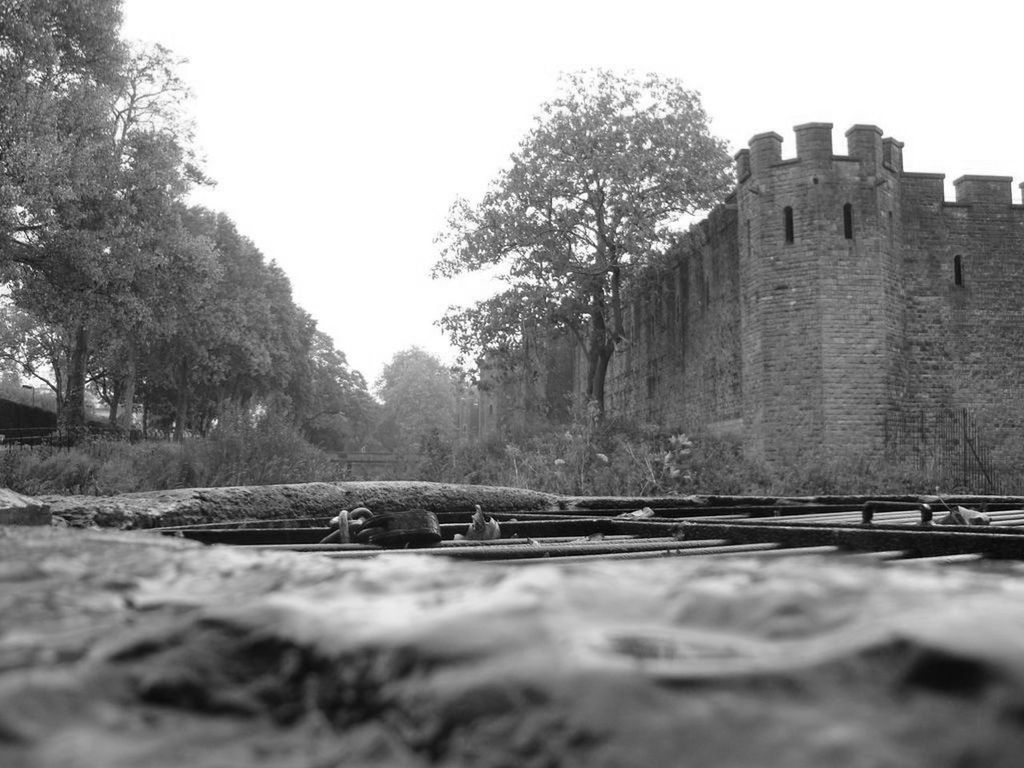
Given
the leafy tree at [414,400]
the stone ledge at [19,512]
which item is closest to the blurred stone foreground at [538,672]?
the stone ledge at [19,512]

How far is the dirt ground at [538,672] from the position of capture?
1.06 feet

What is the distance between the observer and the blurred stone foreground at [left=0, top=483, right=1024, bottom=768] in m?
0.32

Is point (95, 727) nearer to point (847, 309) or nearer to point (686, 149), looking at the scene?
point (847, 309)

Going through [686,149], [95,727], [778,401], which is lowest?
[95,727]

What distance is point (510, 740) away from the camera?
1.11ft

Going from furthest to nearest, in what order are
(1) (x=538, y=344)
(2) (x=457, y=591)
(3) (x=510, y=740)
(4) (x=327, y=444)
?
(4) (x=327, y=444)
(1) (x=538, y=344)
(2) (x=457, y=591)
(3) (x=510, y=740)

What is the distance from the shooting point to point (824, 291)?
1919 cm

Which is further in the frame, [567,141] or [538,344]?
[538,344]

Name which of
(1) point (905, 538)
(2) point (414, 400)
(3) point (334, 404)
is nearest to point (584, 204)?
(1) point (905, 538)

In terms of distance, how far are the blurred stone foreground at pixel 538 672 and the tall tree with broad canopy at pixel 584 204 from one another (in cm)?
2392

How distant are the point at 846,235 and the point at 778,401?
3937 mm

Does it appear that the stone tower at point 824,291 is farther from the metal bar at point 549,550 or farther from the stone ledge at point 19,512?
the stone ledge at point 19,512

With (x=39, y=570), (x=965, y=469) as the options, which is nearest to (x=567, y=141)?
(x=965, y=469)

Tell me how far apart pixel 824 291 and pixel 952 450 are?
480 centimetres
